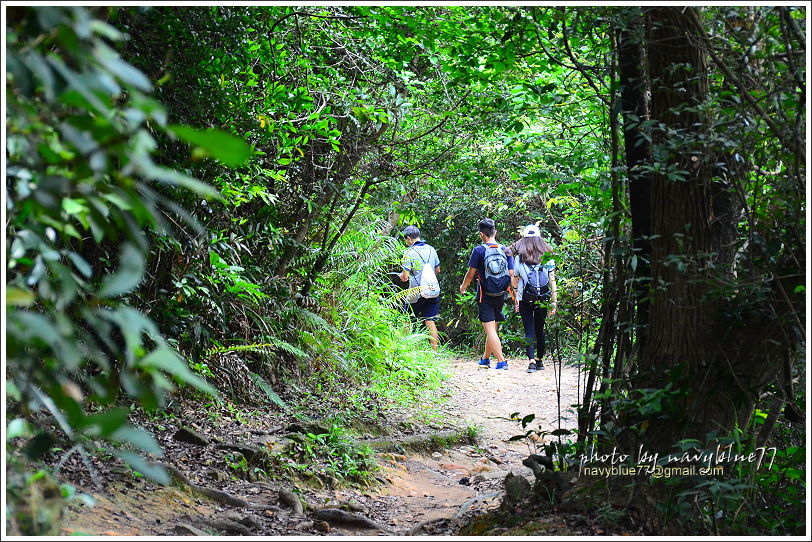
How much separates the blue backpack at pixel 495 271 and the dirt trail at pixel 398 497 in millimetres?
2233

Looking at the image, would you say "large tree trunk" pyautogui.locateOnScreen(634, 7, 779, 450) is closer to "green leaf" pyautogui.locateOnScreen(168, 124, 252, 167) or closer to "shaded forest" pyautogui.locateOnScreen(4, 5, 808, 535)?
"shaded forest" pyautogui.locateOnScreen(4, 5, 808, 535)

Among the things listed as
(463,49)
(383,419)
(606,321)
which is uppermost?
(463,49)

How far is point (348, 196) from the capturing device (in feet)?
24.5

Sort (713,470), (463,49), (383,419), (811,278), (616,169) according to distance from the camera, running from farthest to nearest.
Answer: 1. (383,419)
2. (463,49)
3. (616,169)
4. (713,470)
5. (811,278)

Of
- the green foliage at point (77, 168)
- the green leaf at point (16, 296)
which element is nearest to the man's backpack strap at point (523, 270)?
the green foliage at point (77, 168)

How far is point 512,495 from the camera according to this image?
3.84 m

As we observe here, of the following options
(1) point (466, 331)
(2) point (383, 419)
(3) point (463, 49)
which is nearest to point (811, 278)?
(3) point (463, 49)

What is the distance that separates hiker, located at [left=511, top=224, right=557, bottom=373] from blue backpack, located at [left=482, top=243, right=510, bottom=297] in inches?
7.2

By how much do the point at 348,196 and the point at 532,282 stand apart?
363cm

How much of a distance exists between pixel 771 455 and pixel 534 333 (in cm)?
713

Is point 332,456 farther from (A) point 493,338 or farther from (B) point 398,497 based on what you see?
(A) point 493,338

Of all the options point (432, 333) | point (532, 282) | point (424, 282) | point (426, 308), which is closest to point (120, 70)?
point (532, 282)

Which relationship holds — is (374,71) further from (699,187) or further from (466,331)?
(466,331)

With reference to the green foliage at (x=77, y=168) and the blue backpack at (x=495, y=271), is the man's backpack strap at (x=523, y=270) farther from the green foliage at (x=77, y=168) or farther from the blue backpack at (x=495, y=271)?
the green foliage at (x=77, y=168)
